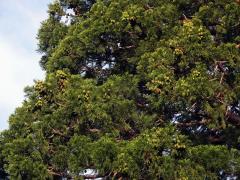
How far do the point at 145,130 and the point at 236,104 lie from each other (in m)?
2.16

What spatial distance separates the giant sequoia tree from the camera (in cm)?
1005

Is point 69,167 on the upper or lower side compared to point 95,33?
lower

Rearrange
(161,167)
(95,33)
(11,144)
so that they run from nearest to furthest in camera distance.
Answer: (161,167) → (11,144) → (95,33)

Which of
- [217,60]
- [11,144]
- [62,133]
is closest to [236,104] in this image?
[217,60]

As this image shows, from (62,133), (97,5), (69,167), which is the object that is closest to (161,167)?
(69,167)

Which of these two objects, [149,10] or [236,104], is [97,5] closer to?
[149,10]

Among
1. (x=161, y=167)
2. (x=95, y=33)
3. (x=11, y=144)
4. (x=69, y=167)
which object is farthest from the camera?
(x=95, y=33)

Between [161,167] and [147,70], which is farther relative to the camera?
[147,70]

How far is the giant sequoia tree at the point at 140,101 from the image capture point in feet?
33.0

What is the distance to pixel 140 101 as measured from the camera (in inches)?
477

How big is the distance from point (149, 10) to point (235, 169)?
3.96 metres

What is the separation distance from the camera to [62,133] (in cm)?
1155

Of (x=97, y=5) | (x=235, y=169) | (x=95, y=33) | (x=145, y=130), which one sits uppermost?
(x=97, y=5)

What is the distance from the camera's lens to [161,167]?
9898 mm
